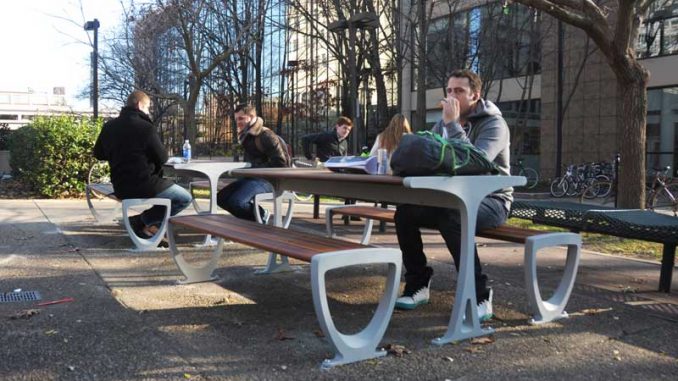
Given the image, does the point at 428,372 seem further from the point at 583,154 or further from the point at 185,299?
the point at 583,154

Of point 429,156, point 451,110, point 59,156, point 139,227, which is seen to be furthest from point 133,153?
point 59,156

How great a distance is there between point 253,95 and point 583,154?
16982 mm

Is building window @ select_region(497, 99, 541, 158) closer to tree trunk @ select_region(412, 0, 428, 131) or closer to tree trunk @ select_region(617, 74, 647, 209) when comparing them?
tree trunk @ select_region(412, 0, 428, 131)

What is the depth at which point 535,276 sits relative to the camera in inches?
148

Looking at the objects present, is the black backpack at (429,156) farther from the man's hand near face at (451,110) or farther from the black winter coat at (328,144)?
the black winter coat at (328,144)

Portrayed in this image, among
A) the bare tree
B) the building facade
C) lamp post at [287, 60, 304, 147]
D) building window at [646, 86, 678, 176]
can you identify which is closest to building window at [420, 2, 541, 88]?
the building facade

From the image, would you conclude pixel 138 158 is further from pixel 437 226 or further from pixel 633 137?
pixel 633 137

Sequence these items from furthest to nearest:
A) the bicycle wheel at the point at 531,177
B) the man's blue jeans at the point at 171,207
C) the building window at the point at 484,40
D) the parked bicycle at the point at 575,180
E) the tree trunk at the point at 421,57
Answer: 1. the bicycle wheel at the point at 531,177
2. the building window at the point at 484,40
3. the parked bicycle at the point at 575,180
4. the tree trunk at the point at 421,57
5. the man's blue jeans at the point at 171,207

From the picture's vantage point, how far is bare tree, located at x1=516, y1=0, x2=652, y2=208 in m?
7.78

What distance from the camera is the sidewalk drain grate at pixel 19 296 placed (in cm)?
432

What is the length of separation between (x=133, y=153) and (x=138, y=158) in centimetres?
7

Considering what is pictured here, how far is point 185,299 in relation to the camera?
441 cm

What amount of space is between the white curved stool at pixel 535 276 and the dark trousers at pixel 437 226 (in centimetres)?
29

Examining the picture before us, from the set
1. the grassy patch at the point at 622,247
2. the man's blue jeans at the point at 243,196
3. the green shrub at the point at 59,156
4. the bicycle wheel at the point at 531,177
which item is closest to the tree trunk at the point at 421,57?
the bicycle wheel at the point at 531,177
